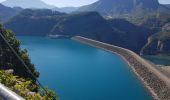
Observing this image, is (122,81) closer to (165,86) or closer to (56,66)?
(165,86)

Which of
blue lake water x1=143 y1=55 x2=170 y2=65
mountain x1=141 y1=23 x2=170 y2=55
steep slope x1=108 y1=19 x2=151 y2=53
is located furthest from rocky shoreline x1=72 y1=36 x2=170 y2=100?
steep slope x1=108 y1=19 x2=151 y2=53

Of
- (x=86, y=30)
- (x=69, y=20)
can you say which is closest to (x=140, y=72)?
(x=86, y=30)

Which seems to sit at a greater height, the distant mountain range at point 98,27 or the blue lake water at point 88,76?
A: the blue lake water at point 88,76

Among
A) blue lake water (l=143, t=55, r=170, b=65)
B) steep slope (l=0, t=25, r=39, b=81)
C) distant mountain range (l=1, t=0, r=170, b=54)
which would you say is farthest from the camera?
distant mountain range (l=1, t=0, r=170, b=54)

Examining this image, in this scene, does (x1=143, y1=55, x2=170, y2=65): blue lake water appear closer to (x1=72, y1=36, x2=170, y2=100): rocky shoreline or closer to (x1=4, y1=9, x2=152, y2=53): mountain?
(x1=72, y1=36, x2=170, y2=100): rocky shoreline

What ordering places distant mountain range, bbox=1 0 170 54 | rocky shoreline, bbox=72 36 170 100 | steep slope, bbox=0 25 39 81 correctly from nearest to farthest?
steep slope, bbox=0 25 39 81, rocky shoreline, bbox=72 36 170 100, distant mountain range, bbox=1 0 170 54

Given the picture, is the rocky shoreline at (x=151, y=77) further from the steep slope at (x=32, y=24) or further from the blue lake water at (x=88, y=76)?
the steep slope at (x=32, y=24)

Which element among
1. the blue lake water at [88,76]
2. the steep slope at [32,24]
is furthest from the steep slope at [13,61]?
the steep slope at [32,24]
